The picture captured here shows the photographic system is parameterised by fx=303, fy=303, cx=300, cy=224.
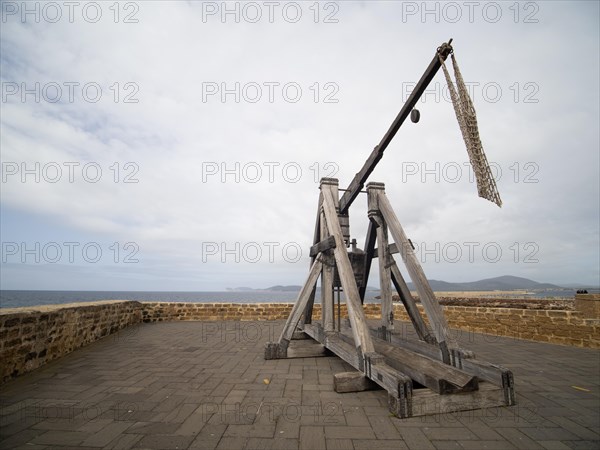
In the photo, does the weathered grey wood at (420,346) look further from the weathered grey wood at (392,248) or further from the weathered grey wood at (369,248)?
the weathered grey wood at (392,248)

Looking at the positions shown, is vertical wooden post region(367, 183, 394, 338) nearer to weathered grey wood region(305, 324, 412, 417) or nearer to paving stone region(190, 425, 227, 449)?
weathered grey wood region(305, 324, 412, 417)

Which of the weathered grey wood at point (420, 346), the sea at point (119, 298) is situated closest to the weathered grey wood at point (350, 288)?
the weathered grey wood at point (420, 346)

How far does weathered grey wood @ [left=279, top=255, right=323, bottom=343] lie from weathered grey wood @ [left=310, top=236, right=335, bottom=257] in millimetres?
178

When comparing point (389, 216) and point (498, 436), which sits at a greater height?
point (389, 216)

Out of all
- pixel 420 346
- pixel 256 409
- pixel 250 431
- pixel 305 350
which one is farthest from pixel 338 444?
pixel 305 350

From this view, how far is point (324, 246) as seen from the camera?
5051 mm

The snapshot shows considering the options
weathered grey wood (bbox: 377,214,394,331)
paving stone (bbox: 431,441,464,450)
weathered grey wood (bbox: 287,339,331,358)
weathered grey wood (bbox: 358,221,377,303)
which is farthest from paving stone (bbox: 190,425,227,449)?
weathered grey wood (bbox: 358,221,377,303)

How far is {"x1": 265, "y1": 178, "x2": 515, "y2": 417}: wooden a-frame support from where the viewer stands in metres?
2.96

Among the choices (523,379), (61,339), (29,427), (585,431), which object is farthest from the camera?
(61,339)

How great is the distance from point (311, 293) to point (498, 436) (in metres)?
3.40

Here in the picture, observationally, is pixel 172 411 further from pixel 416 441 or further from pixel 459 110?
pixel 459 110

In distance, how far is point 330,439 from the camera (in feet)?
8.17

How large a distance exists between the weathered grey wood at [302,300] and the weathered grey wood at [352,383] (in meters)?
1.72

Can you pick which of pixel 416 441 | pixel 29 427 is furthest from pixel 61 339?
pixel 416 441
